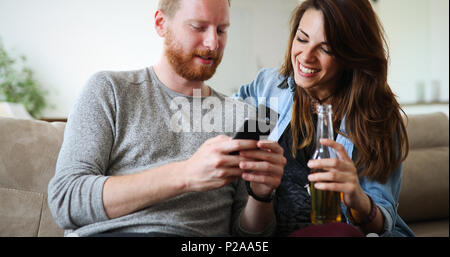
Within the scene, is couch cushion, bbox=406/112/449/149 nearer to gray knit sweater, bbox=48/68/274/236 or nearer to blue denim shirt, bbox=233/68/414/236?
blue denim shirt, bbox=233/68/414/236

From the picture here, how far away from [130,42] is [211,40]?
3.87 metres

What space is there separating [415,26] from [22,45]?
169 inches

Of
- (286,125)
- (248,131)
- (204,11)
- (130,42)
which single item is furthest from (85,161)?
(130,42)

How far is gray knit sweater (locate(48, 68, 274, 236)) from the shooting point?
946mm

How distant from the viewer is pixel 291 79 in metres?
1.46

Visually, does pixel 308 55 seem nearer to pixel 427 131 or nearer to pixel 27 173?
pixel 27 173

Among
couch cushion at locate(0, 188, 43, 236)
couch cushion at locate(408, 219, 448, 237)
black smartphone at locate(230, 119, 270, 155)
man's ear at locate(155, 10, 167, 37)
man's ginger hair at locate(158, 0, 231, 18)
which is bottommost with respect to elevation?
couch cushion at locate(408, 219, 448, 237)

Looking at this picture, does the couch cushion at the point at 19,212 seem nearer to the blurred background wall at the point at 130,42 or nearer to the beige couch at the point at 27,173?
the beige couch at the point at 27,173

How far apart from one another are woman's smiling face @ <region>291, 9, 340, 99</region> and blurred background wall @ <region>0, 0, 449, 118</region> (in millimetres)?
3187

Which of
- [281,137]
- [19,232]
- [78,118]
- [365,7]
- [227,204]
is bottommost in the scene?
[19,232]

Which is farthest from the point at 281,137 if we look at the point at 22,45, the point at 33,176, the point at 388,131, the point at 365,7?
the point at 22,45

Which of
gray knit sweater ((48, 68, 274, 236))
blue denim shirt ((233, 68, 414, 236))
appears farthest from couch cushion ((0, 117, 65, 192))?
blue denim shirt ((233, 68, 414, 236))
